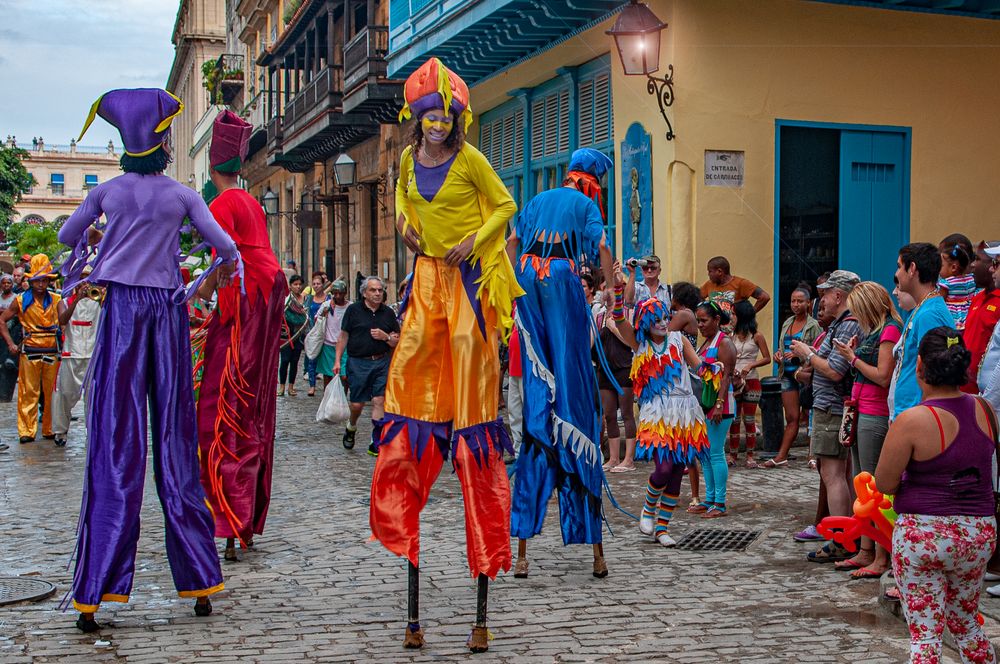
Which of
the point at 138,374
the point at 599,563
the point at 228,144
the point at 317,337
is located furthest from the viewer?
the point at 317,337

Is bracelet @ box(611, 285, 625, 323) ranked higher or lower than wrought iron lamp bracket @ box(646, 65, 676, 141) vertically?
lower

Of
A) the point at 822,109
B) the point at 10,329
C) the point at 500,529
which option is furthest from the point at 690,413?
the point at 10,329

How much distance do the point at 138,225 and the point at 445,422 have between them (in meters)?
1.74

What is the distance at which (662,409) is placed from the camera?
7219 millimetres

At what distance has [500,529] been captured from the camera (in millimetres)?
5113

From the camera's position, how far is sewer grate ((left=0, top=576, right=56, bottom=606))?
5766mm

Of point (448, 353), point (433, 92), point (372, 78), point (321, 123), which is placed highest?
point (372, 78)

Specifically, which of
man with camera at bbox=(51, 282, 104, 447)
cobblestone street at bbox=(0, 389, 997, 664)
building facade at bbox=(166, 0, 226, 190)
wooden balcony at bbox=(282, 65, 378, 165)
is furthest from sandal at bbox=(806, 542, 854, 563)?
building facade at bbox=(166, 0, 226, 190)

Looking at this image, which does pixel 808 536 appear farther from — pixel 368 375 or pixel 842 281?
pixel 368 375

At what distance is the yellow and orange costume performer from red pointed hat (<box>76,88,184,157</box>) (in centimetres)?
708

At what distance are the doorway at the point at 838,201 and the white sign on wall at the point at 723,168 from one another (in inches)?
20.0

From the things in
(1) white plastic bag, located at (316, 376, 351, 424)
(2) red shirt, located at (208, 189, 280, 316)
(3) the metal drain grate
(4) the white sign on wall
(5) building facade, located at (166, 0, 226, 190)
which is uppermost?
(5) building facade, located at (166, 0, 226, 190)

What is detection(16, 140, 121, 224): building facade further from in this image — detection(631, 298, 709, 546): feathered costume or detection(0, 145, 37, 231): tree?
detection(631, 298, 709, 546): feathered costume

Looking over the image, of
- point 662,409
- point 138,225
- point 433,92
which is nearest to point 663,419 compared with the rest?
point 662,409
